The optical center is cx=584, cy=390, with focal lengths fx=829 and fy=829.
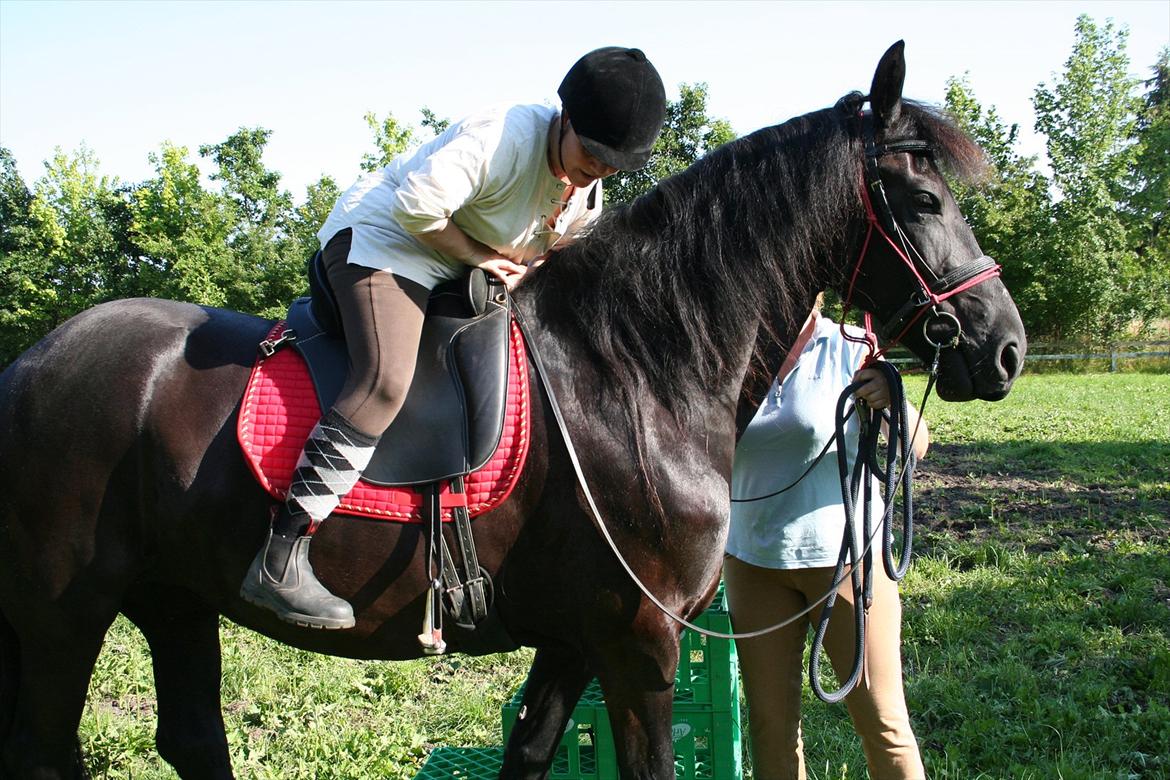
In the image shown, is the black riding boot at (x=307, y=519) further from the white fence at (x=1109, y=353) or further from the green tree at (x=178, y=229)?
the green tree at (x=178, y=229)

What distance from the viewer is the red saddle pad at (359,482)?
237 cm

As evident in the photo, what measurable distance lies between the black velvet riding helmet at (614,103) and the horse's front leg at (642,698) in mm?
1370

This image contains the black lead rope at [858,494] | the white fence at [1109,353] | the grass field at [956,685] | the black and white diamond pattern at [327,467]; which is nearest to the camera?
the black and white diamond pattern at [327,467]

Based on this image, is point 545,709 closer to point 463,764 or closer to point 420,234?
point 463,764

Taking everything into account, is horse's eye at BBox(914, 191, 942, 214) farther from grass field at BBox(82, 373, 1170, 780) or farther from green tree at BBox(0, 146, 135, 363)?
green tree at BBox(0, 146, 135, 363)

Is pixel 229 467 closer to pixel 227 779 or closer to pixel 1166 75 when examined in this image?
pixel 227 779

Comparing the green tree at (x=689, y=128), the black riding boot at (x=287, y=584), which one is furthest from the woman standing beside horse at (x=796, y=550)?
the green tree at (x=689, y=128)

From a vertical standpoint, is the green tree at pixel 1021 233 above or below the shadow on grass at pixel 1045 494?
above

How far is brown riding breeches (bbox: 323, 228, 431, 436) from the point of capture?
7.62 ft

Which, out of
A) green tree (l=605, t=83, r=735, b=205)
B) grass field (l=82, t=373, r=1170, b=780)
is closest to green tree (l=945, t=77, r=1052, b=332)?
green tree (l=605, t=83, r=735, b=205)

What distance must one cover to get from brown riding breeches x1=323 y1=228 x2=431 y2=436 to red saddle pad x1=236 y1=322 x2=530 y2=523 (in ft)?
0.59

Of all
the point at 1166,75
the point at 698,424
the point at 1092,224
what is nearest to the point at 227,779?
the point at 698,424

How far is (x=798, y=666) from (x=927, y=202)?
1684mm

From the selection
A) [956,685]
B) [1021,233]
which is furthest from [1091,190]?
[956,685]
